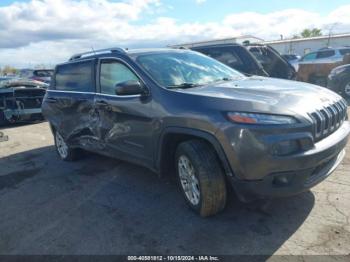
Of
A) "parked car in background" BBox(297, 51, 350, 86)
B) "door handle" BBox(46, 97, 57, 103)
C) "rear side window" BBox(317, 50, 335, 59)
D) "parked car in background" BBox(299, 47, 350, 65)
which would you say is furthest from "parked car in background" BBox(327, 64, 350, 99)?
"door handle" BBox(46, 97, 57, 103)

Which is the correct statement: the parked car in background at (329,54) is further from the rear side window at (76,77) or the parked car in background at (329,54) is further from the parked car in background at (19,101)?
the rear side window at (76,77)

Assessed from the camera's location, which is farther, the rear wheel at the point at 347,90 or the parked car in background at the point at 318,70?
the parked car in background at the point at 318,70

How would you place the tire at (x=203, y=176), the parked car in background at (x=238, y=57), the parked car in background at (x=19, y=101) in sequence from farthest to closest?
1. the parked car in background at (x=19, y=101)
2. the parked car in background at (x=238, y=57)
3. the tire at (x=203, y=176)

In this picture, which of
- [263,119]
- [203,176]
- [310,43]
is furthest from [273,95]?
[310,43]

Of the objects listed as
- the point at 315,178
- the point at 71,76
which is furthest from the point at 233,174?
the point at 71,76

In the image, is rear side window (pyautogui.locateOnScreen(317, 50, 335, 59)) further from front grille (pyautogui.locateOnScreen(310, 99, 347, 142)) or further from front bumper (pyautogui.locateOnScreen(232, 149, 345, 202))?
front bumper (pyautogui.locateOnScreen(232, 149, 345, 202))

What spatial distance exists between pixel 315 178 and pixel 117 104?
2386 millimetres

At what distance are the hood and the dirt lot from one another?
43.5 inches

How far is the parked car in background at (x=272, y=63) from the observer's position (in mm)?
8375

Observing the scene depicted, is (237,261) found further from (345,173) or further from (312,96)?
(345,173)

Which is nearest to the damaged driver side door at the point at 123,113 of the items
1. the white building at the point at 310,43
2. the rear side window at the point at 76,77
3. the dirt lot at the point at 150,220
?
the rear side window at the point at 76,77

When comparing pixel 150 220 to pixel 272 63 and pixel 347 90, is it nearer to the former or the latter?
pixel 272 63

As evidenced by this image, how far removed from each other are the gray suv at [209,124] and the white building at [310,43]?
100ft

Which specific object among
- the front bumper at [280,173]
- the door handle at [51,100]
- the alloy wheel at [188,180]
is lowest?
the alloy wheel at [188,180]
